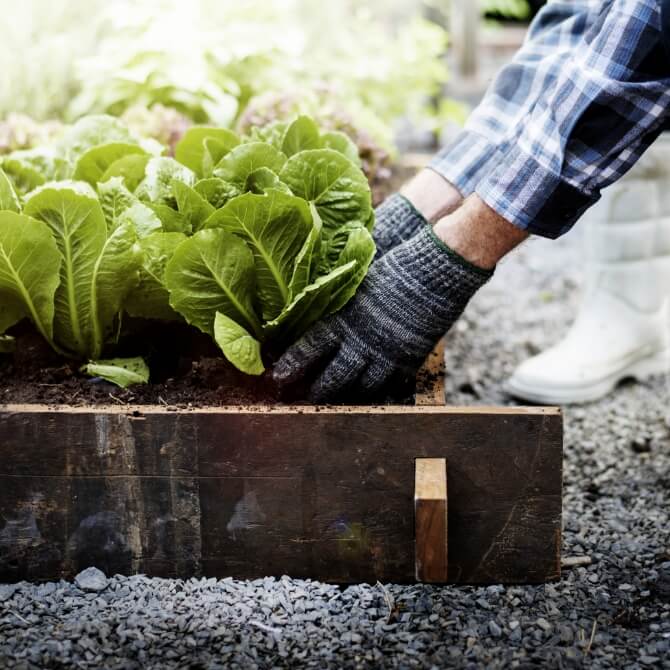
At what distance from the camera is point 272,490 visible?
1587 millimetres

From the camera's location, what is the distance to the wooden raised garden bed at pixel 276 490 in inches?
60.9

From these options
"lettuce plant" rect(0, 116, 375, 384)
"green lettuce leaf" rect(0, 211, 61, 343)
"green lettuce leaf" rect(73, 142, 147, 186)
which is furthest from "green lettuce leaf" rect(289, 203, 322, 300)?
"green lettuce leaf" rect(73, 142, 147, 186)

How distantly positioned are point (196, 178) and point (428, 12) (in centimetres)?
592

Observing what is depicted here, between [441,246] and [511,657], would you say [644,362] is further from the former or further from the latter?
[511,657]

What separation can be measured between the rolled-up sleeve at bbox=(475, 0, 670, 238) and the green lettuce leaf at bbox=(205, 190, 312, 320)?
36 centimetres

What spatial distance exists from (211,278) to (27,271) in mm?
349

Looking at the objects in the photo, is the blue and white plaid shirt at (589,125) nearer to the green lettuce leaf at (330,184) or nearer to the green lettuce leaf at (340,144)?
the green lettuce leaf at (330,184)

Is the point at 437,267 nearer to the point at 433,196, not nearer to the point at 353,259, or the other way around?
the point at 353,259

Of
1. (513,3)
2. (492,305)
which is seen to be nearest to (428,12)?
(513,3)

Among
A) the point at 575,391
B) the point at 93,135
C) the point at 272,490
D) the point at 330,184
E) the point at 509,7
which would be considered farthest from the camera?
the point at 509,7

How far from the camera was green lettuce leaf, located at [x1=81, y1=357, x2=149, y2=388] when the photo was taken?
1.74 meters

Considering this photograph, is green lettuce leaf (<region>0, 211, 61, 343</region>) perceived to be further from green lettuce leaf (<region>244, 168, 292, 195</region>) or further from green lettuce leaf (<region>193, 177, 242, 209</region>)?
green lettuce leaf (<region>244, 168, 292, 195</region>)

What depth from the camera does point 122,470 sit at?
1.58 m

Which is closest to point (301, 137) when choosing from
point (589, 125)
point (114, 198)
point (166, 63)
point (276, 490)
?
point (114, 198)
